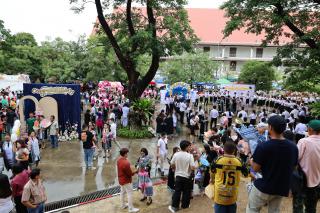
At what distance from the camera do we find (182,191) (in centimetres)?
693

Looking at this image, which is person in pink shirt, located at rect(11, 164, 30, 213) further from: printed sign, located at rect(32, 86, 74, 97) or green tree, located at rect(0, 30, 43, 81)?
green tree, located at rect(0, 30, 43, 81)

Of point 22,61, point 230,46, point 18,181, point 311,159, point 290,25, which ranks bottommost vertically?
point 18,181

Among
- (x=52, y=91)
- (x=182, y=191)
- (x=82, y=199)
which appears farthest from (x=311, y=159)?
(x=52, y=91)

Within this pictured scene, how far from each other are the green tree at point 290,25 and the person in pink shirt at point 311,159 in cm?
655

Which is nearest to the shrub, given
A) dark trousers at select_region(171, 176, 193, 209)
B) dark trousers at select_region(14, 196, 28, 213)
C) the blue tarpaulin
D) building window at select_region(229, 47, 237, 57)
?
the blue tarpaulin

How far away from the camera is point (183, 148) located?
6.59m

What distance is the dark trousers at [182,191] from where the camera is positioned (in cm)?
667

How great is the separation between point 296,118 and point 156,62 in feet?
25.0

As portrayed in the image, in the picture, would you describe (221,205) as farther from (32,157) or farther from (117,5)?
(117,5)

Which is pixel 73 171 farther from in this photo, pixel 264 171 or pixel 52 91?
pixel 264 171

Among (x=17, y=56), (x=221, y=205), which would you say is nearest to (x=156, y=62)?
(x=221, y=205)

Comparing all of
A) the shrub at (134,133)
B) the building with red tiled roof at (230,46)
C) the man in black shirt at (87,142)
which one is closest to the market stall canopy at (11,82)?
the shrub at (134,133)

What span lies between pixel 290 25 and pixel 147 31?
20.5ft

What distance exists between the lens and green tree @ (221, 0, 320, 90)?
37.4ft
